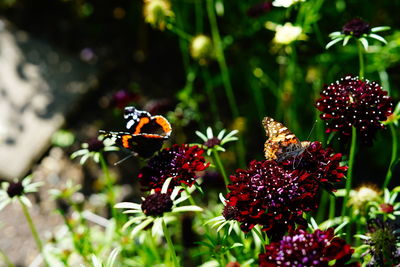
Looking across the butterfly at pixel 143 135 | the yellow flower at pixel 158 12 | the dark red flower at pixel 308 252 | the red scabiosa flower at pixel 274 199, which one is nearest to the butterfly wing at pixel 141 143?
the butterfly at pixel 143 135

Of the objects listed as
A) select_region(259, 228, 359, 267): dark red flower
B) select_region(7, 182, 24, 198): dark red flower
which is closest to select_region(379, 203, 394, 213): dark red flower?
select_region(259, 228, 359, 267): dark red flower

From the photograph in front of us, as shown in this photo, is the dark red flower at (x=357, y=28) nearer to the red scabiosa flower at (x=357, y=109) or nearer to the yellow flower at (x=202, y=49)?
the red scabiosa flower at (x=357, y=109)

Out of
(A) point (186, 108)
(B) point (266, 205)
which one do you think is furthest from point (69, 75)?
(B) point (266, 205)

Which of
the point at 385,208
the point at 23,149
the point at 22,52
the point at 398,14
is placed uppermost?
the point at 22,52

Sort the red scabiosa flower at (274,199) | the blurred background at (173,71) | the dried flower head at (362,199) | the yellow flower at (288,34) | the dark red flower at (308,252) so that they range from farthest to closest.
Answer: the blurred background at (173,71) → the yellow flower at (288,34) → the dried flower head at (362,199) → the red scabiosa flower at (274,199) → the dark red flower at (308,252)

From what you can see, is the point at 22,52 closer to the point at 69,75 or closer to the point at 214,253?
the point at 69,75

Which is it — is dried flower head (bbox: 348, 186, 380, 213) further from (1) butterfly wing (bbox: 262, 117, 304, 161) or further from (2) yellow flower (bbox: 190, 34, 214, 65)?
(2) yellow flower (bbox: 190, 34, 214, 65)
